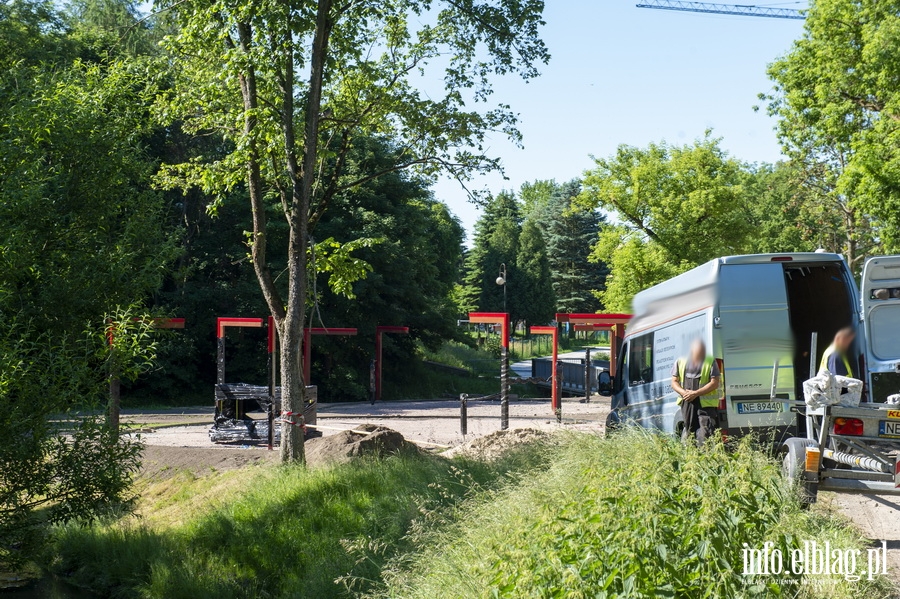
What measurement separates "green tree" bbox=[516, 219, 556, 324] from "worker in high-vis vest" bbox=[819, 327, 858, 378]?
59071 mm

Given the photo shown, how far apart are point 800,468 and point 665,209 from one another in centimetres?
2785

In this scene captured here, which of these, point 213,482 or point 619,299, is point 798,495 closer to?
point 213,482

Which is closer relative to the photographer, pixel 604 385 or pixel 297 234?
pixel 297 234

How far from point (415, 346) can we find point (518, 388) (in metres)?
5.48

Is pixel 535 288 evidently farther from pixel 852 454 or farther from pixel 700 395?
pixel 852 454

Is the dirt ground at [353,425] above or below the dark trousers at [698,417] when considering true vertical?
below

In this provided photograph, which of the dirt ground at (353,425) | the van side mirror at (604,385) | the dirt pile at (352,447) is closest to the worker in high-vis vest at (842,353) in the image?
the dirt ground at (353,425)

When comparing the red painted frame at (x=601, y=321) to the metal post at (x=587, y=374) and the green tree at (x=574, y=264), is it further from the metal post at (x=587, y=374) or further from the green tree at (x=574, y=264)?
the green tree at (x=574, y=264)

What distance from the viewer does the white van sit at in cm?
1112

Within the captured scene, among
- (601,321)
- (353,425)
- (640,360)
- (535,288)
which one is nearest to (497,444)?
(640,360)

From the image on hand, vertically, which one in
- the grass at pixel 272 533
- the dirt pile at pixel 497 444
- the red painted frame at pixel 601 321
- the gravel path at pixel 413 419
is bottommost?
the grass at pixel 272 533

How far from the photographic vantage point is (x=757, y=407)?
11172mm

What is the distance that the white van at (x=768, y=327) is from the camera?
11117 millimetres

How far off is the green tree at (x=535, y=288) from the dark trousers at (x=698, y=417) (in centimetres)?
5947
